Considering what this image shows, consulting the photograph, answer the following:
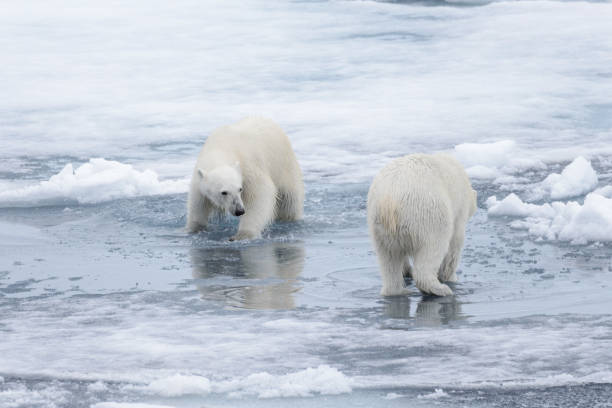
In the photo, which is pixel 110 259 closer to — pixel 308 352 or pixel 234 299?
pixel 234 299

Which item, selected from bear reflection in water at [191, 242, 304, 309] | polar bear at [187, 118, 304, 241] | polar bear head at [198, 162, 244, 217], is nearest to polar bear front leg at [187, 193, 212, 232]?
polar bear at [187, 118, 304, 241]

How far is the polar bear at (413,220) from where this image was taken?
4.82 meters

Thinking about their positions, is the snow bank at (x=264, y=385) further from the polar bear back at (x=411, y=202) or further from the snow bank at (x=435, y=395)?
the polar bear back at (x=411, y=202)

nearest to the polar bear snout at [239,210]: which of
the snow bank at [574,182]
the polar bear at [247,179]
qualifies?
the polar bear at [247,179]

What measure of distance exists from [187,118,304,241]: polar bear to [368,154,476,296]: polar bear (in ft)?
5.82

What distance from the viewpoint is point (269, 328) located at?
4.55m

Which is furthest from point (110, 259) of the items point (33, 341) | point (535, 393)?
point (535, 393)

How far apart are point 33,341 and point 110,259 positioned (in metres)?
1.68

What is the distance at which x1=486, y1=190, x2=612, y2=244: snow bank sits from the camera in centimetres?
597

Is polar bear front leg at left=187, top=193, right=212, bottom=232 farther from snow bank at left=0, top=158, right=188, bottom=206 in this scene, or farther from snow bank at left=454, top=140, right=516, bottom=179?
snow bank at left=454, top=140, right=516, bottom=179

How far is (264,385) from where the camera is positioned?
3.74 meters

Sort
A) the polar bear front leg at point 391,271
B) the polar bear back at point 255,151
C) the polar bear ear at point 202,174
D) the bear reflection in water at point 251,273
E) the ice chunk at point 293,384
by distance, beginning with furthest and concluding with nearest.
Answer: the polar bear back at point 255,151
the polar bear ear at point 202,174
the bear reflection in water at point 251,273
the polar bear front leg at point 391,271
the ice chunk at point 293,384

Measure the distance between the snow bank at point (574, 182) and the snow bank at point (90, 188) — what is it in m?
2.63

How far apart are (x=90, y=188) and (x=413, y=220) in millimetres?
3525
